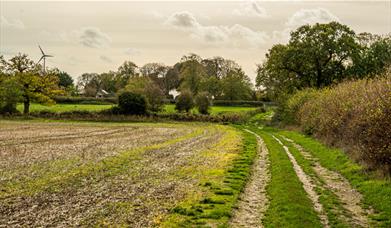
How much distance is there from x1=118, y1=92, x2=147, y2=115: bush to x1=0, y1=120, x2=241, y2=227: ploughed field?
57.4m

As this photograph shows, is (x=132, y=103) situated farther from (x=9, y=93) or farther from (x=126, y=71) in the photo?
(x=126, y=71)

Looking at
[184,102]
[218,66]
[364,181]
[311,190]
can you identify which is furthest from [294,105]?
A: [218,66]

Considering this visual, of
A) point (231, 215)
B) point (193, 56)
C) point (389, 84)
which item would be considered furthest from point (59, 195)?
point (193, 56)

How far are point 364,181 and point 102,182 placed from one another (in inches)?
520

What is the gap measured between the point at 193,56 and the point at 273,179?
143525mm

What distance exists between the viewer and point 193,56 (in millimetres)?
165750

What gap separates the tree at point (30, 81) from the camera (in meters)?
99.9

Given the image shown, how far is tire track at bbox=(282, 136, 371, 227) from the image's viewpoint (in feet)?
53.9

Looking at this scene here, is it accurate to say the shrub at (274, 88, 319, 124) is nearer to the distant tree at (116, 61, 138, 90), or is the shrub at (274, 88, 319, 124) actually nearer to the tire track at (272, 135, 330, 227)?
the tire track at (272, 135, 330, 227)

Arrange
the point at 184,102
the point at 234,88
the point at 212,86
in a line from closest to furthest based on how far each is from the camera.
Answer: the point at 184,102
the point at 234,88
the point at 212,86

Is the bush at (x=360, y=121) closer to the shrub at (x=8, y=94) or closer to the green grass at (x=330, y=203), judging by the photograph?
the green grass at (x=330, y=203)

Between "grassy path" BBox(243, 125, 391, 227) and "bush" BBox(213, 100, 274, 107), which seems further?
"bush" BBox(213, 100, 274, 107)

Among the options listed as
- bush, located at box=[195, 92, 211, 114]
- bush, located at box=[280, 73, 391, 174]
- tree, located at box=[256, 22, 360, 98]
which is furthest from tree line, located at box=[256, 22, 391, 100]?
bush, located at box=[280, 73, 391, 174]

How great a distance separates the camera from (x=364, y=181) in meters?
23.0
